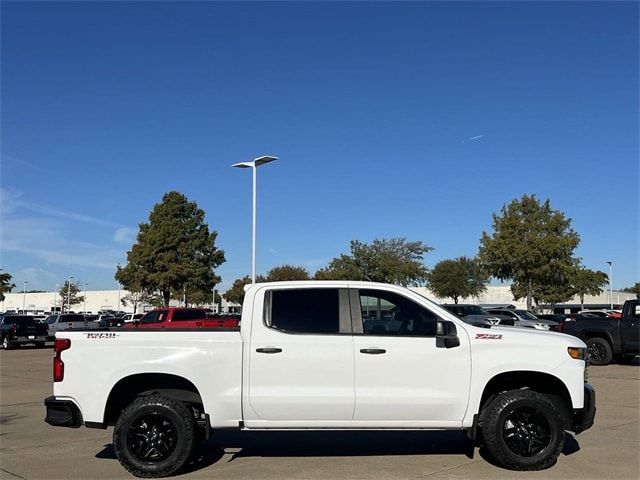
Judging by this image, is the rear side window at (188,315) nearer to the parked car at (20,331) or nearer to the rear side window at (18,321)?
the parked car at (20,331)

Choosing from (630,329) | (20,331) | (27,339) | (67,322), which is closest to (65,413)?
(630,329)

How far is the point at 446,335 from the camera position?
22.0 feet

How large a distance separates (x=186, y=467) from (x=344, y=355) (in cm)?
210

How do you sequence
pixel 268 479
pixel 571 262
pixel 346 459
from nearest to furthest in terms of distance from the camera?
1. pixel 268 479
2. pixel 346 459
3. pixel 571 262

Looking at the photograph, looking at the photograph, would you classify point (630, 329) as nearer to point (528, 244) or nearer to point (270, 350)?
point (270, 350)

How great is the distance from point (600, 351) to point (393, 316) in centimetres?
1468

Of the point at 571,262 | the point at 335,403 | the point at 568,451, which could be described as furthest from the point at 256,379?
the point at 571,262

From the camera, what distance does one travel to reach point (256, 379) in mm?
6617

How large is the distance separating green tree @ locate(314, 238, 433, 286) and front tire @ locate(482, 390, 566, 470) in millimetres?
46018

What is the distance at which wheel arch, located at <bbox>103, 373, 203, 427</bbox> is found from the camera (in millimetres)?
6840

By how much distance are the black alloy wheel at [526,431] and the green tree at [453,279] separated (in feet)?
194

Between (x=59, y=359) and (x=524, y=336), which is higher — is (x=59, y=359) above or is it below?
below

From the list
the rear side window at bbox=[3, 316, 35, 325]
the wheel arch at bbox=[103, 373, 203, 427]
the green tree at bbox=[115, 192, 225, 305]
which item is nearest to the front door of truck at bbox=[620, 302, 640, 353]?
the wheel arch at bbox=[103, 373, 203, 427]

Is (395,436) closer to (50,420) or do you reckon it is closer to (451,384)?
(451,384)
